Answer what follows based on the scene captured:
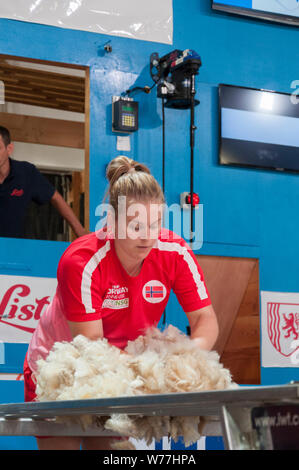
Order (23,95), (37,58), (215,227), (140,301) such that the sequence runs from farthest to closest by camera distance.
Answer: (23,95) < (215,227) < (37,58) < (140,301)

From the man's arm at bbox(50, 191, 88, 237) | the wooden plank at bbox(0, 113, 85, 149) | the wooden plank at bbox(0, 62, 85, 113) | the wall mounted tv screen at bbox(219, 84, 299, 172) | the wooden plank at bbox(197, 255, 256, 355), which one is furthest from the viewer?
the wooden plank at bbox(0, 113, 85, 149)

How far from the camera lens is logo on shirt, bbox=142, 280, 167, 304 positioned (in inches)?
79.6

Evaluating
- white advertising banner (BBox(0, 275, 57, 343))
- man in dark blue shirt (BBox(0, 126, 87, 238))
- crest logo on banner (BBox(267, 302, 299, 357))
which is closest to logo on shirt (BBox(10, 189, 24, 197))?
man in dark blue shirt (BBox(0, 126, 87, 238))

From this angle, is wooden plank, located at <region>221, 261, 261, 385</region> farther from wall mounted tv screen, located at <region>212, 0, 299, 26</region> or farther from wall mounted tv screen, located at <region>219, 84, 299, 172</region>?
wall mounted tv screen, located at <region>212, 0, 299, 26</region>

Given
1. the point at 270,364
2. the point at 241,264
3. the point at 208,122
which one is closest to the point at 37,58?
the point at 208,122

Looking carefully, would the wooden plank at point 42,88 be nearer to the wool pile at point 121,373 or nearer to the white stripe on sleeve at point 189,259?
the white stripe on sleeve at point 189,259

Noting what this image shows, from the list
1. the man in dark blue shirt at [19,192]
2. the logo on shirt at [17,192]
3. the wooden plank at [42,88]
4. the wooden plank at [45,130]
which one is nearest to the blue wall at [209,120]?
the man in dark blue shirt at [19,192]

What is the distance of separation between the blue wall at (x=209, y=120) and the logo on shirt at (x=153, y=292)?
2.06 m

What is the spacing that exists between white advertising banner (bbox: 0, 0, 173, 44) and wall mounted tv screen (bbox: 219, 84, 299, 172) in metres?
0.60
